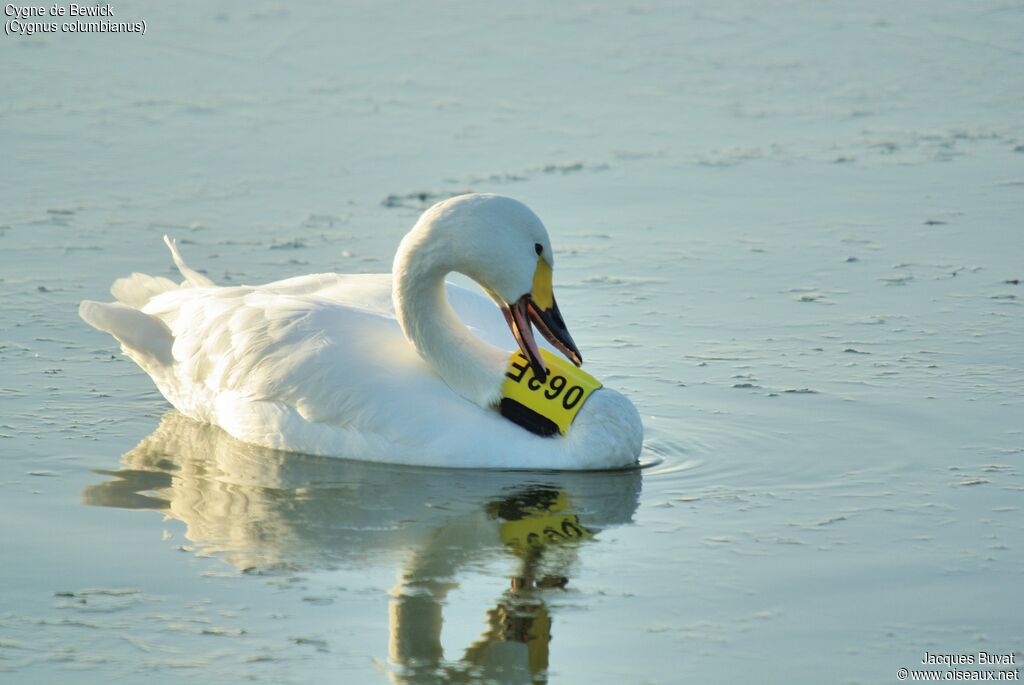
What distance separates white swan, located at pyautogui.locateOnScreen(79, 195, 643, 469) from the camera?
7.35 meters

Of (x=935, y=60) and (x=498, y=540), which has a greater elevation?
(x=935, y=60)

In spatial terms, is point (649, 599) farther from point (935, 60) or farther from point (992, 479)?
point (935, 60)

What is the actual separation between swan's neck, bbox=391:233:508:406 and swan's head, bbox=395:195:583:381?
17 cm

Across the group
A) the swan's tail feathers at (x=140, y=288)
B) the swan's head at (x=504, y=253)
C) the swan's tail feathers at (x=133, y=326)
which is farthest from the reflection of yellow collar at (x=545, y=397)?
the swan's tail feathers at (x=140, y=288)

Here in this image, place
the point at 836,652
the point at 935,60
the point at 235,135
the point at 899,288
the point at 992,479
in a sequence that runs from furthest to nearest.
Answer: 1. the point at 935,60
2. the point at 235,135
3. the point at 899,288
4. the point at 992,479
5. the point at 836,652

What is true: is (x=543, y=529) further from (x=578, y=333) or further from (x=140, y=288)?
(x=140, y=288)

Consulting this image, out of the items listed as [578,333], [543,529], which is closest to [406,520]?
[543,529]

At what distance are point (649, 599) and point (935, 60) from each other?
32.8 feet

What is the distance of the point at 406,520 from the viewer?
6938 millimetres

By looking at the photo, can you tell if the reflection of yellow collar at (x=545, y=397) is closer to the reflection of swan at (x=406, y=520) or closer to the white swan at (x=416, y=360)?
the white swan at (x=416, y=360)

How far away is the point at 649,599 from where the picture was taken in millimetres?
5961

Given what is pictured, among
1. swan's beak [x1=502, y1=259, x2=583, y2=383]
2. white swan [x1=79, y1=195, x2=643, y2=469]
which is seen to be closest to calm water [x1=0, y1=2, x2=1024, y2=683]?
white swan [x1=79, y1=195, x2=643, y2=469]

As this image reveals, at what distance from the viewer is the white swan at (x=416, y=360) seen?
24.1 ft

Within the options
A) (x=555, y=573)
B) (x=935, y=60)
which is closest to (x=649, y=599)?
(x=555, y=573)
